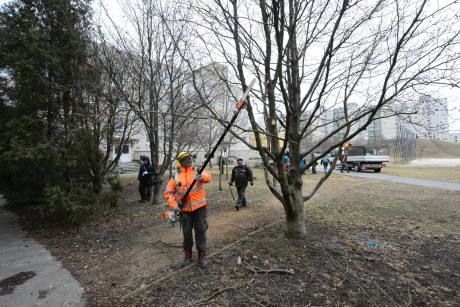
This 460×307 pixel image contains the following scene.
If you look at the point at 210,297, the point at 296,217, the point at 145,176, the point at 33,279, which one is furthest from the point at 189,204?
the point at 145,176

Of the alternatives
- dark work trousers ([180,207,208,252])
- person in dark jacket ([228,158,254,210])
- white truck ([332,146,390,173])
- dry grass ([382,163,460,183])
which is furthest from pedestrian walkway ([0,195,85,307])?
white truck ([332,146,390,173])

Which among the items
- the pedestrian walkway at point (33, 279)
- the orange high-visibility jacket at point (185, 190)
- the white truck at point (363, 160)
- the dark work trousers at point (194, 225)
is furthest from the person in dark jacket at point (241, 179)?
the white truck at point (363, 160)

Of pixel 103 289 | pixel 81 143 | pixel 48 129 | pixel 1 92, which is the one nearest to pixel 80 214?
pixel 81 143

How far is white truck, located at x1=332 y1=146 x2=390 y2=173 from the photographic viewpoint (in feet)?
70.7

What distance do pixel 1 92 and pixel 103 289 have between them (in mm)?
6561

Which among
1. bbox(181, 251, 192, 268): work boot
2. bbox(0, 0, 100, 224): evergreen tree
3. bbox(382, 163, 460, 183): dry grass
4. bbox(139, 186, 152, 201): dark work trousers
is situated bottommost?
bbox(382, 163, 460, 183): dry grass

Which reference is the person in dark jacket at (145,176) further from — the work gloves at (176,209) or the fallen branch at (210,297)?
the fallen branch at (210,297)

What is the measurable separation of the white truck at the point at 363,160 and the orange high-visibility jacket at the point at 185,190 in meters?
21.2

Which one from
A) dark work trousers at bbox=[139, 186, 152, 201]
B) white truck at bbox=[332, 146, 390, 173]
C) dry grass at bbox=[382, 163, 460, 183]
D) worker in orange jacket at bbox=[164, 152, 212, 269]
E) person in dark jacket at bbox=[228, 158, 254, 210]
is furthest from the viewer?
white truck at bbox=[332, 146, 390, 173]

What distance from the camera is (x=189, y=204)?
420 centimetres

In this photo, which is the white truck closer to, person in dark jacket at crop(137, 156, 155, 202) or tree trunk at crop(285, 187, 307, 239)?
person in dark jacket at crop(137, 156, 155, 202)

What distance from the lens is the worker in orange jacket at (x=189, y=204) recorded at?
4.20 meters

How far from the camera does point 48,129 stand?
6.91 m

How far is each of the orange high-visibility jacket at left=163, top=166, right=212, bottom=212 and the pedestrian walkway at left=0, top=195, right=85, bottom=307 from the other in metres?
1.75
